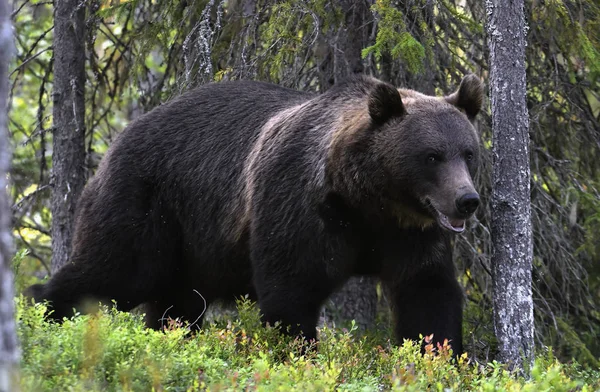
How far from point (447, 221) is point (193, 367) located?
218 centimetres

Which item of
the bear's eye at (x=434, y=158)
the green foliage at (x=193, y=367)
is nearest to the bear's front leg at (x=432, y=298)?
the bear's eye at (x=434, y=158)

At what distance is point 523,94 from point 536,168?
213 centimetres

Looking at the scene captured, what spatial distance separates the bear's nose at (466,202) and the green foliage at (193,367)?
0.96m

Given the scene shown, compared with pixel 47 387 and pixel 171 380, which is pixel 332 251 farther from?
pixel 47 387

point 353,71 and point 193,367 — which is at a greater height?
point 353,71

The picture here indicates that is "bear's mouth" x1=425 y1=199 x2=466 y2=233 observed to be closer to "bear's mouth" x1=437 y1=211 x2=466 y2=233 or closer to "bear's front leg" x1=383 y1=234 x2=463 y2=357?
"bear's mouth" x1=437 y1=211 x2=466 y2=233

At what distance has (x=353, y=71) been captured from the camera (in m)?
8.35

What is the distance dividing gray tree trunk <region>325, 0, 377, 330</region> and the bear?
3.03 feet

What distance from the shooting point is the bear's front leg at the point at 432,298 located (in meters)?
6.46

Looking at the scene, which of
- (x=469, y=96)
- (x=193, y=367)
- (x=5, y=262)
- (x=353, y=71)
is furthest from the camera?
(x=353, y=71)

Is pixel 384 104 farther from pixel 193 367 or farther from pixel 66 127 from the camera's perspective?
pixel 66 127

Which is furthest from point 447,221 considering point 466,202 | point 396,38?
point 396,38

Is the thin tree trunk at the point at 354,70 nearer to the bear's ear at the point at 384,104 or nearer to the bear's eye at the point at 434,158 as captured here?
the bear's ear at the point at 384,104

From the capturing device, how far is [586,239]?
A: 29.6 ft
